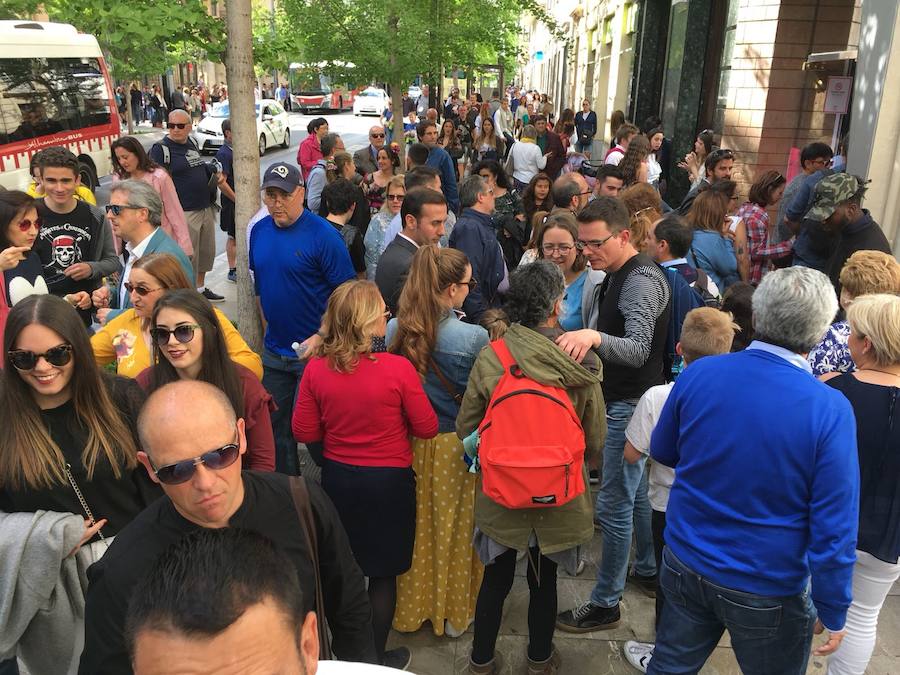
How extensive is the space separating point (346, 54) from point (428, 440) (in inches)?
379

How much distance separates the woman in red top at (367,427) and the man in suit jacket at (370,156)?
6.34 m

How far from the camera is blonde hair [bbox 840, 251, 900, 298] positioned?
3.32 m

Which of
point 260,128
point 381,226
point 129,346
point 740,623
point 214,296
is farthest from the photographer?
point 260,128

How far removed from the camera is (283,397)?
4.47 meters

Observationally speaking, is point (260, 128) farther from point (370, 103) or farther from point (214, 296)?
point (370, 103)

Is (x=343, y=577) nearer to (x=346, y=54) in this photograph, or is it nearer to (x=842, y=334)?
(x=842, y=334)

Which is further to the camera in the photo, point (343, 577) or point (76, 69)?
point (76, 69)

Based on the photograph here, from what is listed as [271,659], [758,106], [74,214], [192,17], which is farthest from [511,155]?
[271,659]

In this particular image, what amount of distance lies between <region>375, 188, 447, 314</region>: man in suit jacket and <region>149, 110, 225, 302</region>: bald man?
431 centimetres

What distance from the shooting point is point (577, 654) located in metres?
3.46

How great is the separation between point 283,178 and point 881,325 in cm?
322

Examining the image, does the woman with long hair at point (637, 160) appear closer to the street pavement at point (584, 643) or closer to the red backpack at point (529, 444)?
the street pavement at point (584, 643)

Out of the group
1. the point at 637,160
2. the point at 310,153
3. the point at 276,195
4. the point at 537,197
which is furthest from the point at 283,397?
the point at 310,153

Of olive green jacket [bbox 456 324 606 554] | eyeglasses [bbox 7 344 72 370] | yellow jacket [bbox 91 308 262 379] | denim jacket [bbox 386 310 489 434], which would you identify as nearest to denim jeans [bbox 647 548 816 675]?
olive green jacket [bbox 456 324 606 554]
